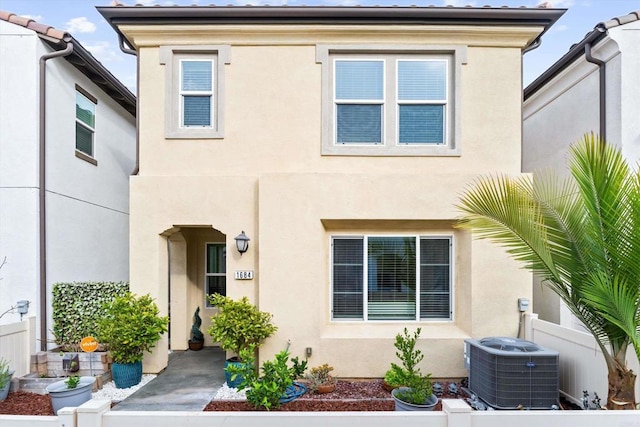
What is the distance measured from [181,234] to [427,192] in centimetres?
603

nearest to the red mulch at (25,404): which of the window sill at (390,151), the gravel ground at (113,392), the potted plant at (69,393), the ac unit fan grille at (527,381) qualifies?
the potted plant at (69,393)

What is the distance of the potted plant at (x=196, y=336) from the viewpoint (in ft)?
30.3

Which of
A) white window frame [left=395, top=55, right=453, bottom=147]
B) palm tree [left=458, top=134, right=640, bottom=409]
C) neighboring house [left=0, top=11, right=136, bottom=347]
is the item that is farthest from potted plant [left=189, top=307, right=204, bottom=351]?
palm tree [left=458, top=134, right=640, bottom=409]

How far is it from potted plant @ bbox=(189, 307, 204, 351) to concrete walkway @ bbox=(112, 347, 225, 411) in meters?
0.18

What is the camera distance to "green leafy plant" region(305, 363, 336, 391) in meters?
6.73

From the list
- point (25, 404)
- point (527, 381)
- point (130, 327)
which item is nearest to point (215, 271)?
point (130, 327)

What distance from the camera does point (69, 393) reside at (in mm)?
5840

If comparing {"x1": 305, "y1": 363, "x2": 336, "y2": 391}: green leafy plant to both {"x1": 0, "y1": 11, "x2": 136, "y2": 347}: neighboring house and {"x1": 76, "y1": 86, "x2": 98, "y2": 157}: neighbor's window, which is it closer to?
{"x1": 0, "y1": 11, "x2": 136, "y2": 347}: neighboring house

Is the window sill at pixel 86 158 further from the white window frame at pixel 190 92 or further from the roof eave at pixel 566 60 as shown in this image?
the roof eave at pixel 566 60

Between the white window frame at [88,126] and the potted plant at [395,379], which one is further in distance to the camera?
the white window frame at [88,126]

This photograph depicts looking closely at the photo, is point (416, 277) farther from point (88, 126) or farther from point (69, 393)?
point (88, 126)

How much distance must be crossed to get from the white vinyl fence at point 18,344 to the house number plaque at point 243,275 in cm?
412

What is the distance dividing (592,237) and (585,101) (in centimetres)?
666

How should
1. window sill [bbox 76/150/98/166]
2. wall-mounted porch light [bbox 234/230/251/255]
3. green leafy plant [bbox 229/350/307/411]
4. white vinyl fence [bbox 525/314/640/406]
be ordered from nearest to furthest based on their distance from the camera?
green leafy plant [bbox 229/350/307/411], white vinyl fence [bbox 525/314/640/406], wall-mounted porch light [bbox 234/230/251/255], window sill [bbox 76/150/98/166]
